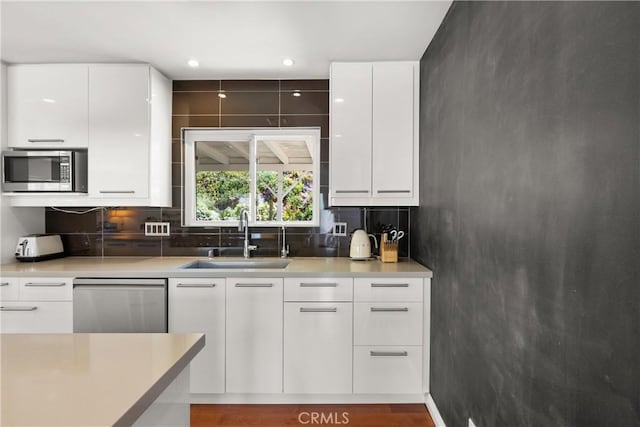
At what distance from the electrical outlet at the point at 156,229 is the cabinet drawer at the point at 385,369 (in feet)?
6.19

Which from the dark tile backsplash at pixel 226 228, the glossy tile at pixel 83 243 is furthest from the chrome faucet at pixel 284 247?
the glossy tile at pixel 83 243

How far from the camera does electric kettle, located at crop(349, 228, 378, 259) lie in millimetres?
2760

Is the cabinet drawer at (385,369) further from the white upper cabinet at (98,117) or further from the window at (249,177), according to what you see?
the white upper cabinet at (98,117)

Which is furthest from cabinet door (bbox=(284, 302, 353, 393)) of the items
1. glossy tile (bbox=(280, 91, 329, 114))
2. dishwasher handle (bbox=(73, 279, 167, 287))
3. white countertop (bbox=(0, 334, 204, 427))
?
glossy tile (bbox=(280, 91, 329, 114))

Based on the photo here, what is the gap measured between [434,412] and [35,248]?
310 cm

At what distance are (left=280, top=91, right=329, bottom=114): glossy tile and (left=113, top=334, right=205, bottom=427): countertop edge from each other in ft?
7.66

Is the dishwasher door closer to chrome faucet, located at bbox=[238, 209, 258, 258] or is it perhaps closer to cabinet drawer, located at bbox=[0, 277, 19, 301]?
cabinet drawer, located at bbox=[0, 277, 19, 301]

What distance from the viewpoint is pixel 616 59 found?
748mm

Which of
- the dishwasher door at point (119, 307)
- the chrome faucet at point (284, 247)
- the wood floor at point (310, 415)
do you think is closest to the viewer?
the wood floor at point (310, 415)

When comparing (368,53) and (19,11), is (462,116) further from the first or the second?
(19,11)

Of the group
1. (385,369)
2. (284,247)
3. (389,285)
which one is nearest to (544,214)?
(389,285)

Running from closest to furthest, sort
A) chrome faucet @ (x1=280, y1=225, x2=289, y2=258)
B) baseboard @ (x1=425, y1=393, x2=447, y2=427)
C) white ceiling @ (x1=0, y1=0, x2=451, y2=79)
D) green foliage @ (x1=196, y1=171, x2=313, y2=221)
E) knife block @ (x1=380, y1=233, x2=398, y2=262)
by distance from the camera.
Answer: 1. white ceiling @ (x1=0, y1=0, x2=451, y2=79)
2. baseboard @ (x1=425, y1=393, x2=447, y2=427)
3. knife block @ (x1=380, y1=233, x2=398, y2=262)
4. chrome faucet @ (x1=280, y1=225, x2=289, y2=258)
5. green foliage @ (x1=196, y1=171, x2=313, y2=221)

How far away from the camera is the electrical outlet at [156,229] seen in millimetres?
3010

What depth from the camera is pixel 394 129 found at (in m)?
2.62
